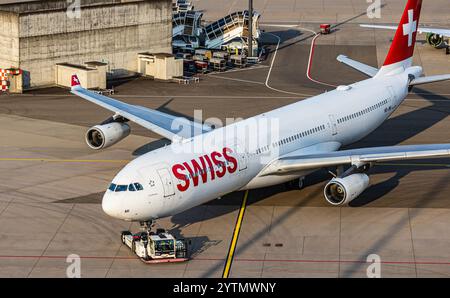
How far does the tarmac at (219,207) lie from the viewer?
47688 mm

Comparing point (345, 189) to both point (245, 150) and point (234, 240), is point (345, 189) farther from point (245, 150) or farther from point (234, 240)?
point (234, 240)

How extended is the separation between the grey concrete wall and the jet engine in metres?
44.4

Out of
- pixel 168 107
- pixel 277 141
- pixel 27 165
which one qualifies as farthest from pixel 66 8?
pixel 277 141

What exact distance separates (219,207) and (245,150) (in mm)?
4394

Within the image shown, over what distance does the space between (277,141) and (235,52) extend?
159 ft

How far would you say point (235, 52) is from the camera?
10312 cm

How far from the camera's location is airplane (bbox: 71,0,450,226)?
48156mm

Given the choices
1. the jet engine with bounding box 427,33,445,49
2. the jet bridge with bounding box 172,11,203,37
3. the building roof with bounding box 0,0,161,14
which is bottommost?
the jet engine with bounding box 427,33,445,49

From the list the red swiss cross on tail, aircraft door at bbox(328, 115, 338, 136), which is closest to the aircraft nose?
aircraft door at bbox(328, 115, 338, 136)

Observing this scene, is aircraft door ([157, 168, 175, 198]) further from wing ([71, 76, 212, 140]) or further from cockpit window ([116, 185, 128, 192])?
wing ([71, 76, 212, 140])

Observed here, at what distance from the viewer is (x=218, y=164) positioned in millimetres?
50969

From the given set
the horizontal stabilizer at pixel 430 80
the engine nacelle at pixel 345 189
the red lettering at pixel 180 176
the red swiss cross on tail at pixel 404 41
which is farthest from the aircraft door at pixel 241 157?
the horizontal stabilizer at pixel 430 80

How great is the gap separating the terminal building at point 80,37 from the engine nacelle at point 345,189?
122 feet

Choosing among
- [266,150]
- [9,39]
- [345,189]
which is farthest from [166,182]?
[9,39]
